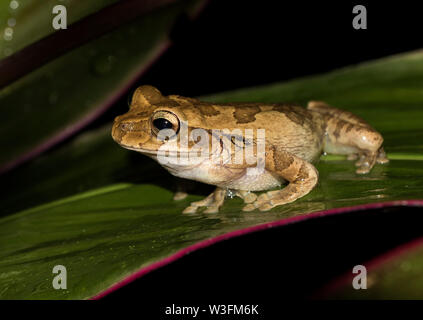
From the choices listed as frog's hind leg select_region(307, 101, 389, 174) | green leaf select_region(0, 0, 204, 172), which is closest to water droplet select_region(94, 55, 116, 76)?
green leaf select_region(0, 0, 204, 172)

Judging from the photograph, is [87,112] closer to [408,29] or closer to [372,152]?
[372,152]

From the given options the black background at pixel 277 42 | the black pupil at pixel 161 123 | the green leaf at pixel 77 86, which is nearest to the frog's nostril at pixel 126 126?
the black pupil at pixel 161 123

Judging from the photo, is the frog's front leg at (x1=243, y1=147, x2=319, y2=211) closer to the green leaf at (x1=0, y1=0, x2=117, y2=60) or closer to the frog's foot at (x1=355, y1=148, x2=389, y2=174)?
the frog's foot at (x1=355, y1=148, x2=389, y2=174)

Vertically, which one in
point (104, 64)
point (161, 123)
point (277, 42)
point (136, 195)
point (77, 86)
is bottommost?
point (136, 195)

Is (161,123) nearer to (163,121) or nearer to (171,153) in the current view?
(163,121)

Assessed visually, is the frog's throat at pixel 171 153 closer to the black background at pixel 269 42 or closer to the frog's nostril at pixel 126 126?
the frog's nostril at pixel 126 126

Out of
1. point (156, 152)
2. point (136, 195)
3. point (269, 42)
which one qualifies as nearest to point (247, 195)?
point (156, 152)
